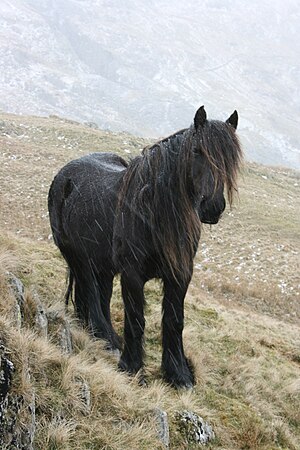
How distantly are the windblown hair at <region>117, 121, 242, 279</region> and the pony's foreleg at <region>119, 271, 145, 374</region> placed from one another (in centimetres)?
36

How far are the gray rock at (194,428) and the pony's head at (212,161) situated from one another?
6.03 ft

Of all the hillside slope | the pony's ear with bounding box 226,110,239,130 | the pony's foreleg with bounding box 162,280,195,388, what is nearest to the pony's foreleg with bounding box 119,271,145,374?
the hillside slope

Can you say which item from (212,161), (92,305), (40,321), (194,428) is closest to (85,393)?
(40,321)

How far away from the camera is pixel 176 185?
4.23 meters

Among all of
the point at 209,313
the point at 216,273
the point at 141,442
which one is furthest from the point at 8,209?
the point at 141,442

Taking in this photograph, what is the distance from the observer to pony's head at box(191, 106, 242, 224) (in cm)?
401

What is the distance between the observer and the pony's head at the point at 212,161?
401 cm

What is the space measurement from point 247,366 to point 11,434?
407cm

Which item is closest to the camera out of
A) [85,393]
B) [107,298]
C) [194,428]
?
[85,393]

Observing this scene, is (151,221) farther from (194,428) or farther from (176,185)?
(194,428)

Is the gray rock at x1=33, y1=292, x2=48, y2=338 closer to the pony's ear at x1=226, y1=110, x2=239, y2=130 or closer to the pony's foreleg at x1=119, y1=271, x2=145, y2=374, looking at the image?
the pony's foreleg at x1=119, y1=271, x2=145, y2=374

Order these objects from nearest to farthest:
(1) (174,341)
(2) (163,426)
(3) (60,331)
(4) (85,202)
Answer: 1. (2) (163,426)
2. (3) (60,331)
3. (1) (174,341)
4. (4) (85,202)

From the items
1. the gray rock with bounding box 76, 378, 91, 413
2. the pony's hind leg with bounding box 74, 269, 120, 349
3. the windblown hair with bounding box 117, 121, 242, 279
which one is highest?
the windblown hair with bounding box 117, 121, 242, 279

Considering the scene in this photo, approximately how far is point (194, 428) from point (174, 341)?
1153mm
